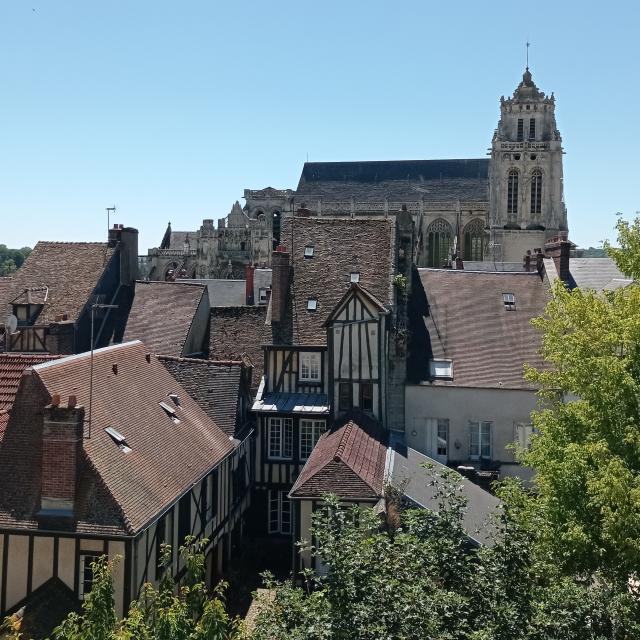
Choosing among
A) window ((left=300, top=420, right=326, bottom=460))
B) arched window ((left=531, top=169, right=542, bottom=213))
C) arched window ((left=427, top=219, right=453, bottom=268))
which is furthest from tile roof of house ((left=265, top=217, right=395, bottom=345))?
arched window ((left=531, top=169, right=542, bottom=213))

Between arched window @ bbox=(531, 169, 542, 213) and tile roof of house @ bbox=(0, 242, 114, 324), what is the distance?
4347 cm

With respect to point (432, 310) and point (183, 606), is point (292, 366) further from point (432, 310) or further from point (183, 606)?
point (183, 606)

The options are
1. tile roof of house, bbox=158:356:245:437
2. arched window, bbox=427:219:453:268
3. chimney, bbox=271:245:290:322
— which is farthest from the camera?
arched window, bbox=427:219:453:268

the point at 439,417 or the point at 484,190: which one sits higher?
the point at 484,190

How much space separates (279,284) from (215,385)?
11.8ft

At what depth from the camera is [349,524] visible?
337 inches

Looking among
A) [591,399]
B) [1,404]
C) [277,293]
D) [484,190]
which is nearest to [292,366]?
[277,293]

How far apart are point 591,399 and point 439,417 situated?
26.6ft

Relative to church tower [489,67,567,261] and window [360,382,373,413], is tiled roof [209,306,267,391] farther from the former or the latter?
church tower [489,67,567,261]

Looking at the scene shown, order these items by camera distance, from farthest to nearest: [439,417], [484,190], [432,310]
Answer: [484,190], [432,310], [439,417]

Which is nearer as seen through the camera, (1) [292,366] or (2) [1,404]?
(2) [1,404]

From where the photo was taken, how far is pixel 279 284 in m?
20.7

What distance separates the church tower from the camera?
59.8 meters

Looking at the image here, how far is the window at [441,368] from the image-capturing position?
19938 mm
